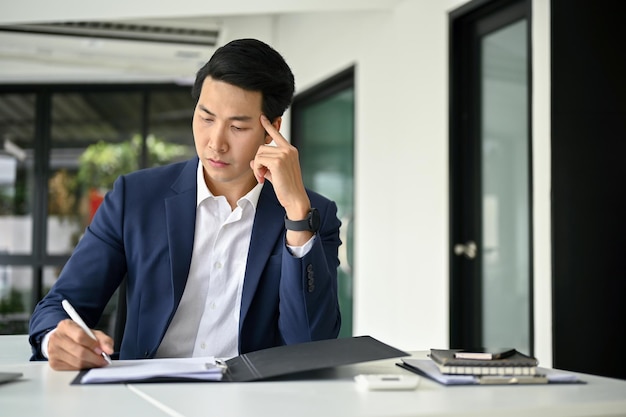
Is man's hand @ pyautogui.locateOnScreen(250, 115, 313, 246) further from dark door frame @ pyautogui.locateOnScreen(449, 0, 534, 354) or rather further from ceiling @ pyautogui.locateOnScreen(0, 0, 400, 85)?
ceiling @ pyautogui.locateOnScreen(0, 0, 400, 85)

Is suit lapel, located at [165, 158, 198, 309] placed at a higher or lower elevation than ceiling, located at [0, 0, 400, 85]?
lower

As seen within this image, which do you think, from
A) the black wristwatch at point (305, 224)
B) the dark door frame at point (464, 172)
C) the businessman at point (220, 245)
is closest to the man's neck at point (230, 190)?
the businessman at point (220, 245)

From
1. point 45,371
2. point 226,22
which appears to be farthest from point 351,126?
point 45,371

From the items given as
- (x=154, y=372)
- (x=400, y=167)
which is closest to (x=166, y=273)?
(x=154, y=372)

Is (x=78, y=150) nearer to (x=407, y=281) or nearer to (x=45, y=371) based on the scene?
(x=407, y=281)

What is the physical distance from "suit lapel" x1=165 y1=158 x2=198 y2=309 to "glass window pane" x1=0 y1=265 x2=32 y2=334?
733 centimetres

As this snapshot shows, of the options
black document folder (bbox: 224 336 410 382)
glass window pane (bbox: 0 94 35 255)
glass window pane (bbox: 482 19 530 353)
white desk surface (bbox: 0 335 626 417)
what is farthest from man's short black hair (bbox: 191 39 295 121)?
glass window pane (bbox: 0 94 35 255)

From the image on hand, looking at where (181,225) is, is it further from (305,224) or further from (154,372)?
(154,372)

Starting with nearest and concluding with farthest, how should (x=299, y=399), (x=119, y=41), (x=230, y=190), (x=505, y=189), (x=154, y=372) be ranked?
(x=299, y=399), (x=154, y=372), (x=230, y=190), (x=505, y=189), (x=119, y=41)

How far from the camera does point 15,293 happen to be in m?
8.95

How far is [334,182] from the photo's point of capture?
7.04m

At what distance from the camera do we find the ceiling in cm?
531

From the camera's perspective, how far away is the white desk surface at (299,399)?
46.8 inches

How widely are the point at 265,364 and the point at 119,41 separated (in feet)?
19.2
